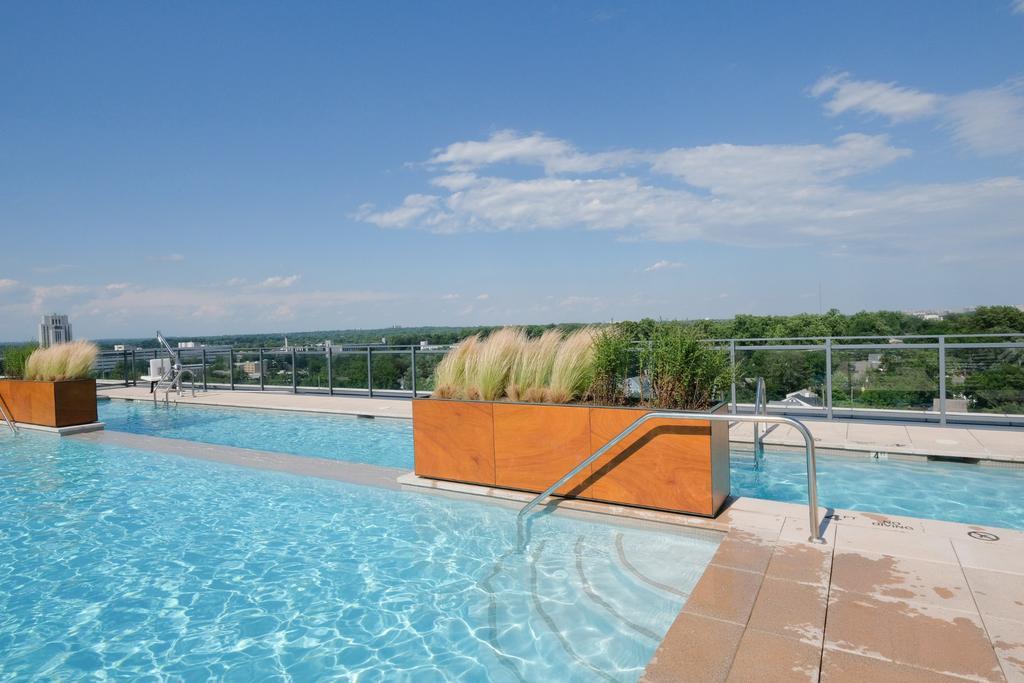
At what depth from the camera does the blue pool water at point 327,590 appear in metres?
2.49

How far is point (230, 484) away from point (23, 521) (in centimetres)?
153

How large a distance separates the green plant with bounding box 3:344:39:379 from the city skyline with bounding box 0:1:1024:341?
1.36 m

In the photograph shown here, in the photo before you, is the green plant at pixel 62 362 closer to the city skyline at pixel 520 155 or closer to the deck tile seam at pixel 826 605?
the city skyline at pixel 520 155

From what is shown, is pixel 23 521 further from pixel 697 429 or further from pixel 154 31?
pixel 154 31

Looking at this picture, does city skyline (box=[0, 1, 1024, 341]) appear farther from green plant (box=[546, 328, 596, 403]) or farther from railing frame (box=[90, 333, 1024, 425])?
railing frame (box=[90, 333, 1024, 425])

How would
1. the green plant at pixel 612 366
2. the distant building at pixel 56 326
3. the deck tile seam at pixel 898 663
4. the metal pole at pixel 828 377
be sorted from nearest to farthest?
the deck tile seam at pixel 898 663
the green plant at pixel 612 366
the metal pole at pixel 828 377
the distant building at pixel 56 326

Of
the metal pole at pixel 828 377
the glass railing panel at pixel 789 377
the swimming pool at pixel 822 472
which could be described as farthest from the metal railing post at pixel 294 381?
the metal pole at pixel 828 377

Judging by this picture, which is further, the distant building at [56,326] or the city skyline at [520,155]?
the distant building at [56,326]

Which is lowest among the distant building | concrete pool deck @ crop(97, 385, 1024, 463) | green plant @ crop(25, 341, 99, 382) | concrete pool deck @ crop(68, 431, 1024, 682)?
concrete pool deck @ crop(97, 385, 1024, 463)

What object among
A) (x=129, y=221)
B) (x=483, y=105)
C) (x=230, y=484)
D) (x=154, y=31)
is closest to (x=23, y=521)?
(x=230, y=484)

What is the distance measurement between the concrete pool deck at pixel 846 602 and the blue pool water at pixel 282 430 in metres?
4.01

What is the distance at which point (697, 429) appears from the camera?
143 inches

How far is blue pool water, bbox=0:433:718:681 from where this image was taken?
2490 mm

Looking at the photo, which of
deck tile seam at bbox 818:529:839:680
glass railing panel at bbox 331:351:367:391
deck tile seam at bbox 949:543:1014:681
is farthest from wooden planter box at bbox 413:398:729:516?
glass railing panel at bbox 331:351:367:391
